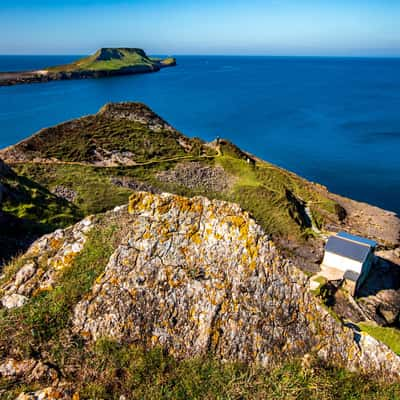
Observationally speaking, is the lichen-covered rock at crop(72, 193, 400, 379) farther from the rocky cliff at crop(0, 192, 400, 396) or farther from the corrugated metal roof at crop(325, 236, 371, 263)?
the corrugated metal roof at crop(325, 236, 371, 263)

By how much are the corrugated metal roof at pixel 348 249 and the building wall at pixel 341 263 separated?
37 cm

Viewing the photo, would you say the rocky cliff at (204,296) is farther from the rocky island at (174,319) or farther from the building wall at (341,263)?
the building wall at (341,263)

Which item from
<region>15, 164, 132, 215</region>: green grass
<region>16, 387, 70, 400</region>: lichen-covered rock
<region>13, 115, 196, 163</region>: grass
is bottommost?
<region>15, 164, 132, 215</region>: green grass

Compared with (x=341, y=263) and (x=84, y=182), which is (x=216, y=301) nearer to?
(x=341, y=263)

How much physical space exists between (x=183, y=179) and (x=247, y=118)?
243ft

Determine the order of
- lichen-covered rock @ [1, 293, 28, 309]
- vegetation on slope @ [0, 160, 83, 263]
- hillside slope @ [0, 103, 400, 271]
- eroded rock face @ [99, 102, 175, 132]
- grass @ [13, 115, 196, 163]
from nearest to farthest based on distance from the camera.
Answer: lichen-covered rock @ [1, 293, 28, 309], vegetation on slope @ [0, 160, 83, 263], hillside slope @ [0, 103, 400, 271], grass @ [13, 115, 196, 163], eroded rock face @ [99, 102, 175, 132]

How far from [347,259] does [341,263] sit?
67cm

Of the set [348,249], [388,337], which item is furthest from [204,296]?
[348,249]

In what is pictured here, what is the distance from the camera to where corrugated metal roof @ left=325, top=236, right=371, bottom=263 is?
2955 centimetres

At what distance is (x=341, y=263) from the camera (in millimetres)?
30234

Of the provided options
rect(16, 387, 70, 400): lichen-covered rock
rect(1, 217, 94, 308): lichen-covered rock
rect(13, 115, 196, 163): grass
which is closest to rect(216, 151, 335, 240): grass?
rect(13, 115, 196, 163): grass

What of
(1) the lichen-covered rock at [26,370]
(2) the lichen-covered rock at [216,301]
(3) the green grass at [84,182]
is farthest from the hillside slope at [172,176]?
(1) the lichen-covered rock at [26,370]

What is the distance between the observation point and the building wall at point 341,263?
29.4 m

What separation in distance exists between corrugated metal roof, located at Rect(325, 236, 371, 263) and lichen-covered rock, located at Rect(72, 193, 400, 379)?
76.6ft
